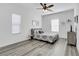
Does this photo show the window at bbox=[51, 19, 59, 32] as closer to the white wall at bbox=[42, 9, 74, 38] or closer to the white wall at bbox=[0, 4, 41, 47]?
the white wall at bbox=[42, 9, 74, 38]

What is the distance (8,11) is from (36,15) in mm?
3852

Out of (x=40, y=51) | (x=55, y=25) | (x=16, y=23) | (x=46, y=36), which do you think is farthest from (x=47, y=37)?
(x=55, y=25)

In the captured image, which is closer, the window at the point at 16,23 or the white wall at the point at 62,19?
the window at the point at 16,23

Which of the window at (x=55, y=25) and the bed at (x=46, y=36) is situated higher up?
the window at (x=55, y=25)

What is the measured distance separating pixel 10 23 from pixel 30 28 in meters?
2.49

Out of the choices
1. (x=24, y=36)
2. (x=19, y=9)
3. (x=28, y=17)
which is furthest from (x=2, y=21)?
(x=28, y=17)

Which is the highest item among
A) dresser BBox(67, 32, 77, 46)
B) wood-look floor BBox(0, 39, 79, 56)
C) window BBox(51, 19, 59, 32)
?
window BBox(51, 19, 59, 32)

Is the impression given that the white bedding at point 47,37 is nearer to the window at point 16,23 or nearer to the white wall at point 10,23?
the white wall at point 10,23

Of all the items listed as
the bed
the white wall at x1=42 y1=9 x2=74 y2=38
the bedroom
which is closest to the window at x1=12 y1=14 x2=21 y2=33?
the bedroom

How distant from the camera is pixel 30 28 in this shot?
275 inches

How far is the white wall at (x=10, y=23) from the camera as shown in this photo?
4.20 m

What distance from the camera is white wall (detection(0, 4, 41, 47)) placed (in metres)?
4.20

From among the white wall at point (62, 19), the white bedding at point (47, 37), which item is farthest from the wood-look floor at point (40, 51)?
the white wall at point (62, 19)

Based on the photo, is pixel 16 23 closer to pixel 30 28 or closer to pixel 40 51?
pixel 30 28
